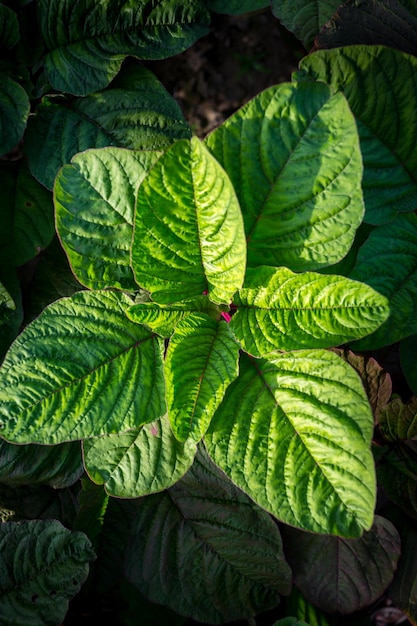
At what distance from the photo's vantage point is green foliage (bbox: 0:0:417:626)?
86 cm

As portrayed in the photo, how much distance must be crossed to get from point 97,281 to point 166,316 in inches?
5.4

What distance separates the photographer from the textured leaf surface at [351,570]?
4.05 feet

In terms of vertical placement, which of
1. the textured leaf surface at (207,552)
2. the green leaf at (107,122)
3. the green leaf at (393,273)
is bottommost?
the textured leaf surface at (207,552)

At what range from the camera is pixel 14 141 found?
1.23 m

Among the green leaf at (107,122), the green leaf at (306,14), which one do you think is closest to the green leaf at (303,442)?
the green leaf at (107,122)

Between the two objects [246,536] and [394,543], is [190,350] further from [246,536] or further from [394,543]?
[394,543]

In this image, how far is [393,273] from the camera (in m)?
0.98

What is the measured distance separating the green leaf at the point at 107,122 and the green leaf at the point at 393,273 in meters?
0.46

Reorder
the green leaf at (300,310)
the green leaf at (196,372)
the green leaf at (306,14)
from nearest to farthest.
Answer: the green leaf at (300,310) < the green leaf at (196,372) < the green leaf at (306,14)

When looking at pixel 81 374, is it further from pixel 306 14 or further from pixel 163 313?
pixel 306 14

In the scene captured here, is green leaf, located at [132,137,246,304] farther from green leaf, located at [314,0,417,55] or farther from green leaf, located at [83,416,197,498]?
green leaf, located at [314,0,417,55]

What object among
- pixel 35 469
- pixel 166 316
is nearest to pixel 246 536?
pixel 35 469

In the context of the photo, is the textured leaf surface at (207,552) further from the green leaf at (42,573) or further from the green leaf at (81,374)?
the green leaf at (81,374)

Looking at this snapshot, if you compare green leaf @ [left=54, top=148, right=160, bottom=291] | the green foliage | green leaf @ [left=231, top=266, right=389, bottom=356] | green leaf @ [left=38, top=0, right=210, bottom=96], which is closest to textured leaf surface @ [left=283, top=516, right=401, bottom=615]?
the green foliage
